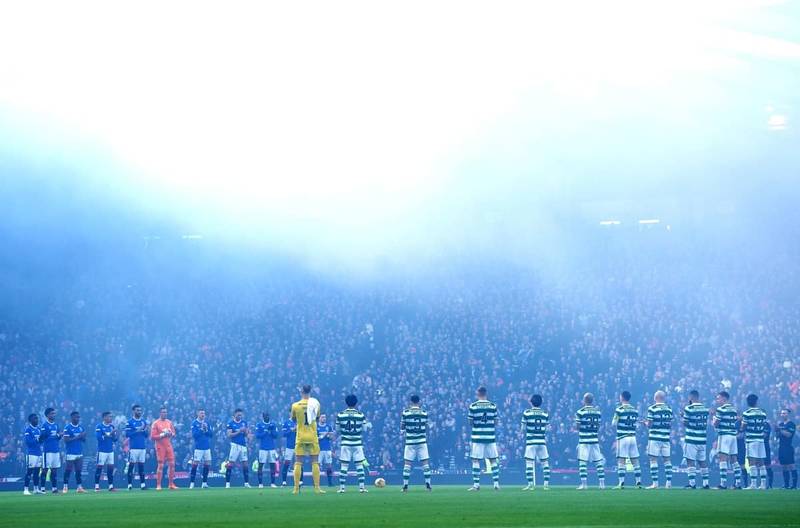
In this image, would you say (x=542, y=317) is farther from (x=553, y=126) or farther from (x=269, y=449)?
(x=269, y=449)

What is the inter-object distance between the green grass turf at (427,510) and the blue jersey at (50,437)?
5.72m

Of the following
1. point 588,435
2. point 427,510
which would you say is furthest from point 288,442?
point 427,510

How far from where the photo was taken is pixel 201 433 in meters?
31.8

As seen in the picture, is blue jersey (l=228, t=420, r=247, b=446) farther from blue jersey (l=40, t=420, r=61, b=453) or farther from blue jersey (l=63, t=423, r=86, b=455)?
blue jersey (l=40, t=420, r=61, b=453)

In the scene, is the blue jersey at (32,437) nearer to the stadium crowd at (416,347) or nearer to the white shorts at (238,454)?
the white shorts at (238,454)

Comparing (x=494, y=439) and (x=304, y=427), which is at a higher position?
(x=304, y=427)

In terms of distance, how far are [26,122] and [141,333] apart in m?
13.4

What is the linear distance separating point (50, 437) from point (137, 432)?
2.43 m

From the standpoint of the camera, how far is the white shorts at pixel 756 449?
27.6 meters

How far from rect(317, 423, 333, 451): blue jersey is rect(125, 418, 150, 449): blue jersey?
5.49 meters

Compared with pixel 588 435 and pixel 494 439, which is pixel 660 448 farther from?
pixel 494 439

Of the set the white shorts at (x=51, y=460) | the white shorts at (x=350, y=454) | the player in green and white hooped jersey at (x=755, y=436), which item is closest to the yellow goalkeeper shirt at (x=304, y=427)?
the white shorts at (x=350, y=454)

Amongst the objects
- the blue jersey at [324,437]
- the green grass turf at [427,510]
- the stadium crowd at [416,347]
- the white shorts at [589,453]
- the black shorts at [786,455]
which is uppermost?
the stadium crowd at [416,347]

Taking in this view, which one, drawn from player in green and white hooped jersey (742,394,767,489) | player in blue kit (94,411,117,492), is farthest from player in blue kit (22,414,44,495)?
player in green and white hooped jersey (742,394,767,489)
